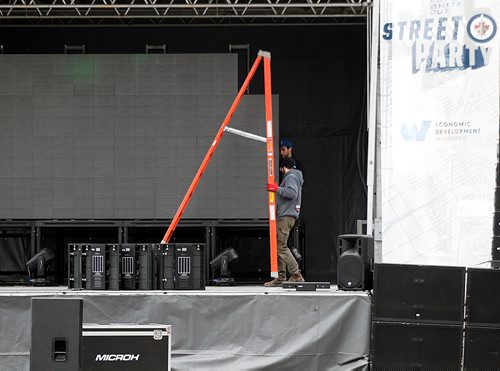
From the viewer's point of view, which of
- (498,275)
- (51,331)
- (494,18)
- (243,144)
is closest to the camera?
(51,331)

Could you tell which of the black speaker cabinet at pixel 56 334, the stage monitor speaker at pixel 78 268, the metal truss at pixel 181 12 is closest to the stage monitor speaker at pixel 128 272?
the stage monitor speaker at pixel 78 268

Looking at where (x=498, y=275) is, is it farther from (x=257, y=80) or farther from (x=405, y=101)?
(x=257, y=80)

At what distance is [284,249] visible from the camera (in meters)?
11.4

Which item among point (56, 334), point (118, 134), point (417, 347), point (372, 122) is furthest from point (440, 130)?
point (118, 134)

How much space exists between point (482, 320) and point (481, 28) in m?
2.53

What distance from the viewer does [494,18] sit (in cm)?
877

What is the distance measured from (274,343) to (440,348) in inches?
54.9

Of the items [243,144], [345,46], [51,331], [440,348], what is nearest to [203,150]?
[243,144]

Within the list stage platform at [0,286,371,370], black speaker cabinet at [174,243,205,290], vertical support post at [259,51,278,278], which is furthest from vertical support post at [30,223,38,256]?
stage platform at [0,286,371,370]

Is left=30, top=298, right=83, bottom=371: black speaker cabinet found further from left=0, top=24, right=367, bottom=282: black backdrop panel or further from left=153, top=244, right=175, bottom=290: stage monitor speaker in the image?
left=0, top=24, right=367, bottom=282: black backdrop panel

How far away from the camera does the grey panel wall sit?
46.2 feet

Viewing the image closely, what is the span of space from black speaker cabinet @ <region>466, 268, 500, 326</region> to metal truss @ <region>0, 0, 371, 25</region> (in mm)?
5892

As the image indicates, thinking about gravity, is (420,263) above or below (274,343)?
above

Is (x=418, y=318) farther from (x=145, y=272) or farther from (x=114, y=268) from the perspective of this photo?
(x=114, y=268)
